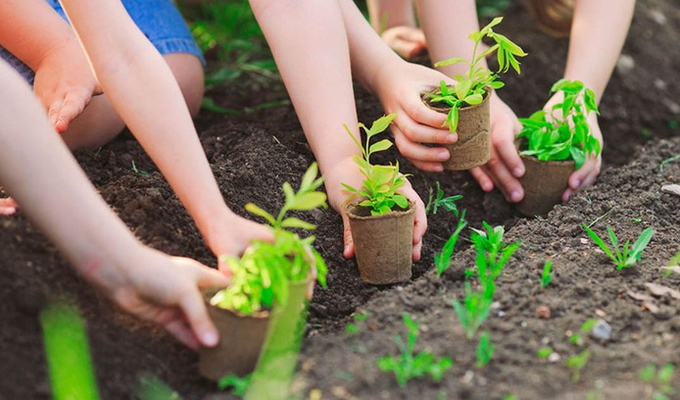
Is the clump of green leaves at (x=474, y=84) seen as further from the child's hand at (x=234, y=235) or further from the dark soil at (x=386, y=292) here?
the child's hand at (x=234, y=235)

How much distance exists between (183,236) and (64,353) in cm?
45

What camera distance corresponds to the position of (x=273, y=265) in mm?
1484

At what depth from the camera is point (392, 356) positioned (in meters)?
1.56

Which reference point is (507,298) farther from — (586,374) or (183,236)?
(183,236)

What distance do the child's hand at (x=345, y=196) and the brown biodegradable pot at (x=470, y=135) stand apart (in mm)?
152

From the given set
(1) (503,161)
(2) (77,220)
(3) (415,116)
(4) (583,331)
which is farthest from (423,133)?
(2) (77,220)

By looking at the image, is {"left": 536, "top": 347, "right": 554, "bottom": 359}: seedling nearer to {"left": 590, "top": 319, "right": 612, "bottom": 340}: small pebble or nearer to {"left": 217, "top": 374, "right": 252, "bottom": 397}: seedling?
{"left": 590, "top": 319, "right": 612, "bottom": 340}: small pebble

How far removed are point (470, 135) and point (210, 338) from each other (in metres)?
0.88

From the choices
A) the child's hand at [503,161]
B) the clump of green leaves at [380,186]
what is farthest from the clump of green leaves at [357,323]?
the child's hand at [503,161]

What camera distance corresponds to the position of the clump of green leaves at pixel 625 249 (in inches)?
73.9

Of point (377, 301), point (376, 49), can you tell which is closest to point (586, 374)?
point (377, 301)

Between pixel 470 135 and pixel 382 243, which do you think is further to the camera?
pixel 470 135

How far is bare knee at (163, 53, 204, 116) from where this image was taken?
261 cm

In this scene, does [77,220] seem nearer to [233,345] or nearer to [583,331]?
[233,345]
